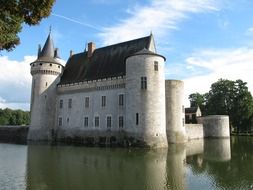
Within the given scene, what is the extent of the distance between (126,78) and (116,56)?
5.32m

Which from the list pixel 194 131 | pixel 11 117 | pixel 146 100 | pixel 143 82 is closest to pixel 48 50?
pixel 143 82

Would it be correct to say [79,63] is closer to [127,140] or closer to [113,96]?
[113,96]

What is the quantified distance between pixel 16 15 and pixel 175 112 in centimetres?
2276

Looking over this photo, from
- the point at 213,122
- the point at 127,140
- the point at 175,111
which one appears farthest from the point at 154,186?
the point at 213,122

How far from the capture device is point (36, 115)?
31188 mm

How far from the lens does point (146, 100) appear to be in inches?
938

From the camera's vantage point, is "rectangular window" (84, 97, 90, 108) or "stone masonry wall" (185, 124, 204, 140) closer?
"rectangular window" (84, 97, 90, 108)

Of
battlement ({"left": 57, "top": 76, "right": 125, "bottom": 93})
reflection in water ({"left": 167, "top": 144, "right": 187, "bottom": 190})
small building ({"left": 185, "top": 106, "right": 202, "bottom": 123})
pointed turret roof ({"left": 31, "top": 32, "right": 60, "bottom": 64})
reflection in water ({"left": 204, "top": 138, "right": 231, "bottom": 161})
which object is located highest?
pointed turret roof ({"left": 31, "top": 32, "right": 60, "bottom": 64})

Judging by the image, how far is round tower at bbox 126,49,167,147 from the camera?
23.4 m

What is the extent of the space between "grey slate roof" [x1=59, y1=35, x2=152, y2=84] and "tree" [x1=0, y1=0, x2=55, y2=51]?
60.1 ft

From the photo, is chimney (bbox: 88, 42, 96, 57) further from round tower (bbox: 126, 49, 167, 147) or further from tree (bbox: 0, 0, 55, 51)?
tree (bbox: 0, 0, 55, 51)

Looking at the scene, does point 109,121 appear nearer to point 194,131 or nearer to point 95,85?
point 95,85

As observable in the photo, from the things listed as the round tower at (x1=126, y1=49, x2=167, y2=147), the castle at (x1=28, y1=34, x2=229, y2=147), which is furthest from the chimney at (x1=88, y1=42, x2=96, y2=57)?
the round tower at (x1=126, y1=49, x2=167, y2=147)

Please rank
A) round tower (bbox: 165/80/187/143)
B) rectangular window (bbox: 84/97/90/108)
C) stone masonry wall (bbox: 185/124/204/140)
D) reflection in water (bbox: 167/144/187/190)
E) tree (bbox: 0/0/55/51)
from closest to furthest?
tree (bbox: 0/0/55/51), reflection in water (bbox: 167/144/187/190), round tower (bbox: 165/80/187/143), rectangular window (bbox: 84/97/90/108), stone masonry wall (bbox: 185/124/204/140)
